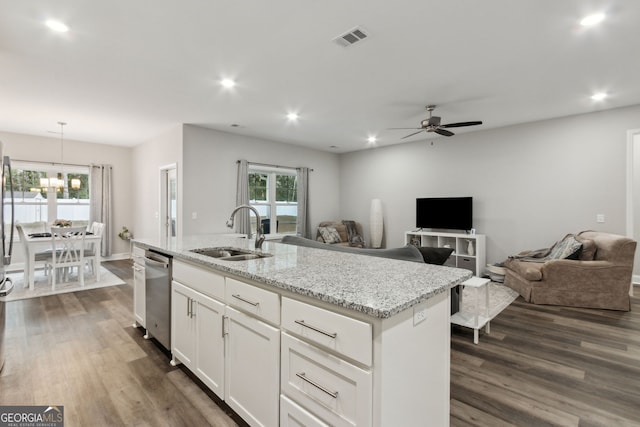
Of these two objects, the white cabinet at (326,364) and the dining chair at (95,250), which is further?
the dining chair at (95,250)

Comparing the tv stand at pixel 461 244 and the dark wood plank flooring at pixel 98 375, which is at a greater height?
the tv stand at pixel 461 244

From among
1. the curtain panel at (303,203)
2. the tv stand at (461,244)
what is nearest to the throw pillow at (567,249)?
the tv stand at (461,244)

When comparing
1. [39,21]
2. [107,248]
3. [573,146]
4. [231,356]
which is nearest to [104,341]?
[231,356]

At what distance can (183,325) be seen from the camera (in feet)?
7.54

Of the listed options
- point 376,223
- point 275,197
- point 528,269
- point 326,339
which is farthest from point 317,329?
point 376,223

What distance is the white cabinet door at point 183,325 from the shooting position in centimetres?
219

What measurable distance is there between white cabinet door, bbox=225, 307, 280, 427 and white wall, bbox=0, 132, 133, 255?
7044 millimetres

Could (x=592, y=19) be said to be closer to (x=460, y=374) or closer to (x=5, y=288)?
(x=460, y=374)

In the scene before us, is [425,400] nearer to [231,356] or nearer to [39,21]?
[231,356]

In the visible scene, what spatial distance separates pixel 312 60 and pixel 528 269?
12.6 ft

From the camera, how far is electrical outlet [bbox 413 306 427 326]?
4.23ft

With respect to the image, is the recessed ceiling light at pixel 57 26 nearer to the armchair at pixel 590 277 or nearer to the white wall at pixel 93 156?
the white wall at pixel 93 156

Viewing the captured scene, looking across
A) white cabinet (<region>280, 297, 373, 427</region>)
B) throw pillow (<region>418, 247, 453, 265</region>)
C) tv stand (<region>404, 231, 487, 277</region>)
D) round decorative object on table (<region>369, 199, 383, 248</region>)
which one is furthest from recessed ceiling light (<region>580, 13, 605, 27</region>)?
round decorative object on table (<region>369, 199, 383, 248</region>)

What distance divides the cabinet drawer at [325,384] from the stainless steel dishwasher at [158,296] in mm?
1480
